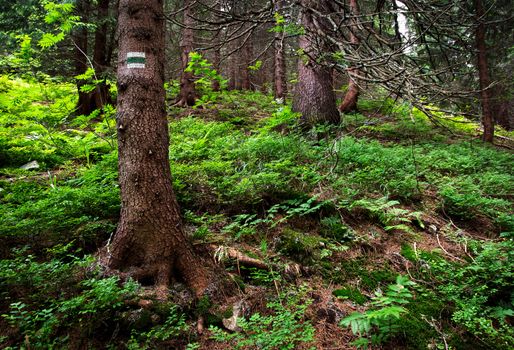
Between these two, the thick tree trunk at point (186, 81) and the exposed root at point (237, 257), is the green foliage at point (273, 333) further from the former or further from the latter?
the thick tree trunk at point (186, 81)

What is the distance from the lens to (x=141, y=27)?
289 cm

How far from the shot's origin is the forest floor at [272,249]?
93.0 inches

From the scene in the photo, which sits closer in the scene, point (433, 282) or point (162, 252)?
point (162, 252)

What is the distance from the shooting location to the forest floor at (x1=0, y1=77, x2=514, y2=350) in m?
2.36

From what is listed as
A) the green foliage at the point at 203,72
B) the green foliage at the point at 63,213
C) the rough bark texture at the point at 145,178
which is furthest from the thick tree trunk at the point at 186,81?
the rough bark texture at the point at 145,178

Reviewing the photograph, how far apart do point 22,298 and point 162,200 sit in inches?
54.6

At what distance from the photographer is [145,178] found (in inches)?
111

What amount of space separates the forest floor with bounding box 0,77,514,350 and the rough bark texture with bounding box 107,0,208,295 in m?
0.23

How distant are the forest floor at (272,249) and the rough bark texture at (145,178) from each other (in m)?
0.23

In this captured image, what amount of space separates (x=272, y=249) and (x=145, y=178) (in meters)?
1.61

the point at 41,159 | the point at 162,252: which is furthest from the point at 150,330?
the point at 41,159

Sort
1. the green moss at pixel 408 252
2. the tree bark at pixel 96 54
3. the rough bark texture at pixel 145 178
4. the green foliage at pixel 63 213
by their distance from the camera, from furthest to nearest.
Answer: the tree bark at pixel 96 54, the green moss at pixel 408 252, the green foliage at pixel 63 213, the rough bark texture at pixel 145 178

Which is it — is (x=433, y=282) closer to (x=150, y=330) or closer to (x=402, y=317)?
(x=402, y=317)

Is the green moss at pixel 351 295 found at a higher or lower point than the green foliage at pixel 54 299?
lower
